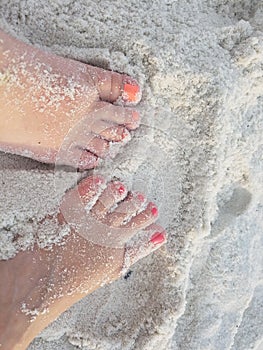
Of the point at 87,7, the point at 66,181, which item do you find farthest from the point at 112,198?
the point at 87,7

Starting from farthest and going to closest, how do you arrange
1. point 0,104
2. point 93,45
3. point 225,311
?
point 225,311, point 93,45, point 0,104

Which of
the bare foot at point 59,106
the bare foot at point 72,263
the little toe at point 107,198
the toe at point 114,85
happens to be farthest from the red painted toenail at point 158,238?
the toe at point 114,85

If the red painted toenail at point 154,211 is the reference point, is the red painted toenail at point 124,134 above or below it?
above

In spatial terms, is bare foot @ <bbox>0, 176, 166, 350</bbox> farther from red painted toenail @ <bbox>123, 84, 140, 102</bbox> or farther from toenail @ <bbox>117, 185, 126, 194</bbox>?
red painted toenail @ <bbox>123, 84, 140, 102</bbox>

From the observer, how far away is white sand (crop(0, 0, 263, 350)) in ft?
4.60

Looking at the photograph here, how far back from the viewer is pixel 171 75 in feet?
4.56

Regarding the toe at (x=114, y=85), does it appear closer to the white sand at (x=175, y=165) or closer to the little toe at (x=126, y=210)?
the white sand at (x=175, y=165)

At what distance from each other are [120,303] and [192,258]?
232 mm

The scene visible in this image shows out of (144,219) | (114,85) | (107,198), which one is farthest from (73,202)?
(114,85)

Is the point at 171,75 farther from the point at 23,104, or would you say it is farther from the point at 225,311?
the point at 225,311

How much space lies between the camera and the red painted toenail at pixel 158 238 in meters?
1.44

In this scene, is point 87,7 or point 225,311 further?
point 225,311


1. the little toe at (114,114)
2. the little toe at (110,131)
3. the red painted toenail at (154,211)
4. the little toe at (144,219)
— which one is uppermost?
the little toe at (114,114)

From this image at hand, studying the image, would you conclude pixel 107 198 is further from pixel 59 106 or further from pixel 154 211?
pixel 59 106
